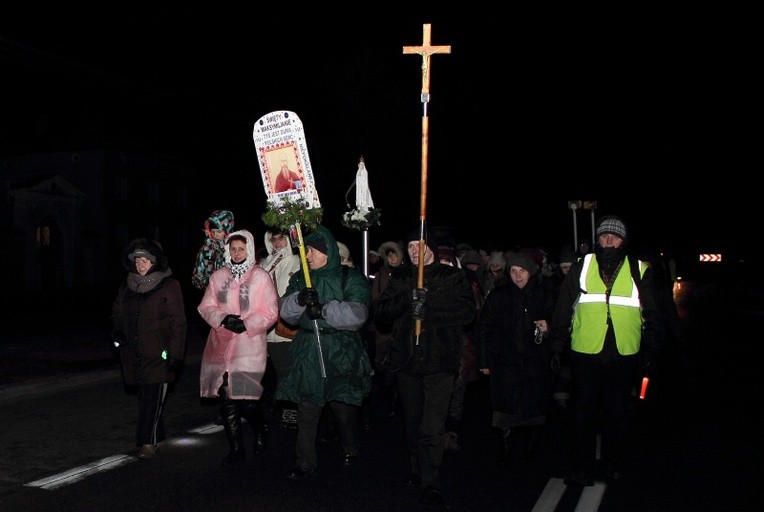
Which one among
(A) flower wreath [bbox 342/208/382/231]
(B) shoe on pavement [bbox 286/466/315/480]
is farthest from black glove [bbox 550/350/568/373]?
(A) flower wreath [bbox 342/208/382/231]

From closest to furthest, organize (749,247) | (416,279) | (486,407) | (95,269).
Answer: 1. (416,279)
2. (486,407)
3. (95,269)
4. (749,247)

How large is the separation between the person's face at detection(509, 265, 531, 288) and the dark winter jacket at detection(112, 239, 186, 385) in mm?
2836

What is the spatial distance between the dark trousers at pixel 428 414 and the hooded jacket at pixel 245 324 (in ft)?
4.27

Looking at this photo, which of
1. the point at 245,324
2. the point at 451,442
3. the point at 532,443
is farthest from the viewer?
the point at 451,442

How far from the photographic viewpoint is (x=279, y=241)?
8.40m

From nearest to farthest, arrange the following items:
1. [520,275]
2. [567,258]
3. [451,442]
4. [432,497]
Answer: [432,497], [520,275], [451,442], [567,258]

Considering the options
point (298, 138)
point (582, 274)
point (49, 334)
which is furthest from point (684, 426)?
Result: point (49, 334)

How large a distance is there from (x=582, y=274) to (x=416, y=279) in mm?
1294

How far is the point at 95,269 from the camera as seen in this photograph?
4538 cm

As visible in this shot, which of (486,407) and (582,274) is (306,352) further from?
(486,407)

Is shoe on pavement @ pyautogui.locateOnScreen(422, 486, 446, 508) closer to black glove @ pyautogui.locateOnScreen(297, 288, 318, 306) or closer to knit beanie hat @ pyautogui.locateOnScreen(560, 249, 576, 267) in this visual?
black glove @ pyautogui.locateOnScreen(297, 288, 318, 306)

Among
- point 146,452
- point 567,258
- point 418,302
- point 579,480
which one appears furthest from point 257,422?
point 567,258

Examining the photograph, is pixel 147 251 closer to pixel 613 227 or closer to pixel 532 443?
pixel 532 443

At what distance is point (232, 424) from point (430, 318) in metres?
2.01
